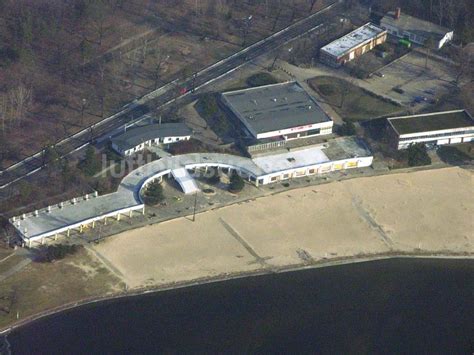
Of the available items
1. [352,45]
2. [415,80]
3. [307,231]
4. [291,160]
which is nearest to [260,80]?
[352,45]

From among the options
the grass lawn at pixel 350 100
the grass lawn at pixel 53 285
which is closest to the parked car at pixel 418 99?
the grass lawn at pixel 350 100

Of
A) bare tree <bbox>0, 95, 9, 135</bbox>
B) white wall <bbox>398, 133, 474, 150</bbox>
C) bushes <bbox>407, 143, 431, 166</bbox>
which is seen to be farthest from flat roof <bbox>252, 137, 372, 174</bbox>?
bare tree <bbox>0, 95, 9, 135</bbox>

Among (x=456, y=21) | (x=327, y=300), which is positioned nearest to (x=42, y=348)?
(x=327, y=300)

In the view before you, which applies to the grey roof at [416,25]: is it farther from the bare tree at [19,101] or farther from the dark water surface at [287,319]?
the bare tree at [19,101]

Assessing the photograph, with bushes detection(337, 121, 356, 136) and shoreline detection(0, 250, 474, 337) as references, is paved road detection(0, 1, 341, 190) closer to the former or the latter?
bushes detection(337, 121, 356, 136)

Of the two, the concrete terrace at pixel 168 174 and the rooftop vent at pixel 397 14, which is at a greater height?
the rooftop vent at pixel 397 14

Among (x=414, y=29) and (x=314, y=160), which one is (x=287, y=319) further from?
(x=414, y=29)
